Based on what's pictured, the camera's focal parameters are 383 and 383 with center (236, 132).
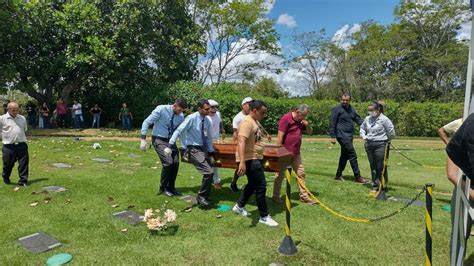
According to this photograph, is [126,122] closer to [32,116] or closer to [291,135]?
[32,116]

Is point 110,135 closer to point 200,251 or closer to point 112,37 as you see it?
point 112,37

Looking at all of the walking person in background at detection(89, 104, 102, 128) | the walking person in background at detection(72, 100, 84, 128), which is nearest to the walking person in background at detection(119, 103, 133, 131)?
the walking person in background at detection(89, 104, 102, 128)

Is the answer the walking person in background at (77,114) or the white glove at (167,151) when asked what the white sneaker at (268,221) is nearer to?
the white glove at (167,151)

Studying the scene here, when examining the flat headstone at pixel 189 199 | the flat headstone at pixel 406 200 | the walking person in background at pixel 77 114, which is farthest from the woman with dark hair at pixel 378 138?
the walking person in background at pixel 77 114

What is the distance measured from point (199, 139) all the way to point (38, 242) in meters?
2.84

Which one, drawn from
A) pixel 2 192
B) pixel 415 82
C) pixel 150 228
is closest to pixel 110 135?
pixel 2 192

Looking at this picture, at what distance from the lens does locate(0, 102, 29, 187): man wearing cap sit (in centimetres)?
746

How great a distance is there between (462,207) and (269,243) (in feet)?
8.00

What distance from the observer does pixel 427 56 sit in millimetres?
31859

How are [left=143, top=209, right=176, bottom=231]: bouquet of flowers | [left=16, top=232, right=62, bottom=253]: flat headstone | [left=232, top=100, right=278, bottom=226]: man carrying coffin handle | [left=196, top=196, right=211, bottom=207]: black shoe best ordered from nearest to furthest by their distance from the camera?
[left=16, top=232, right=62, bottom=253]: flat headstone, [left=143, top=209, right=176, bottom=231]: bouquet of flowers, [left=232, top=100, right=278, bottom=226]: man carrying coffin handle, [left=196, top=196, right=211, bottom=207]: black shoe

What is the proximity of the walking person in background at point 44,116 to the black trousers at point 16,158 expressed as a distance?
14.8 m

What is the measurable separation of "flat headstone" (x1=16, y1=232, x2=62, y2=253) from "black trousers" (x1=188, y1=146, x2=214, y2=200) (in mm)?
2377

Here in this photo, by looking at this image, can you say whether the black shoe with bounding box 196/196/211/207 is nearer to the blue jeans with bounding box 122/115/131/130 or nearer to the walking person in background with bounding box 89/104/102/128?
the blue jeans with bounding box 122/115/131/130

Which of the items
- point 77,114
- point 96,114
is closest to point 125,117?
point 96,114
